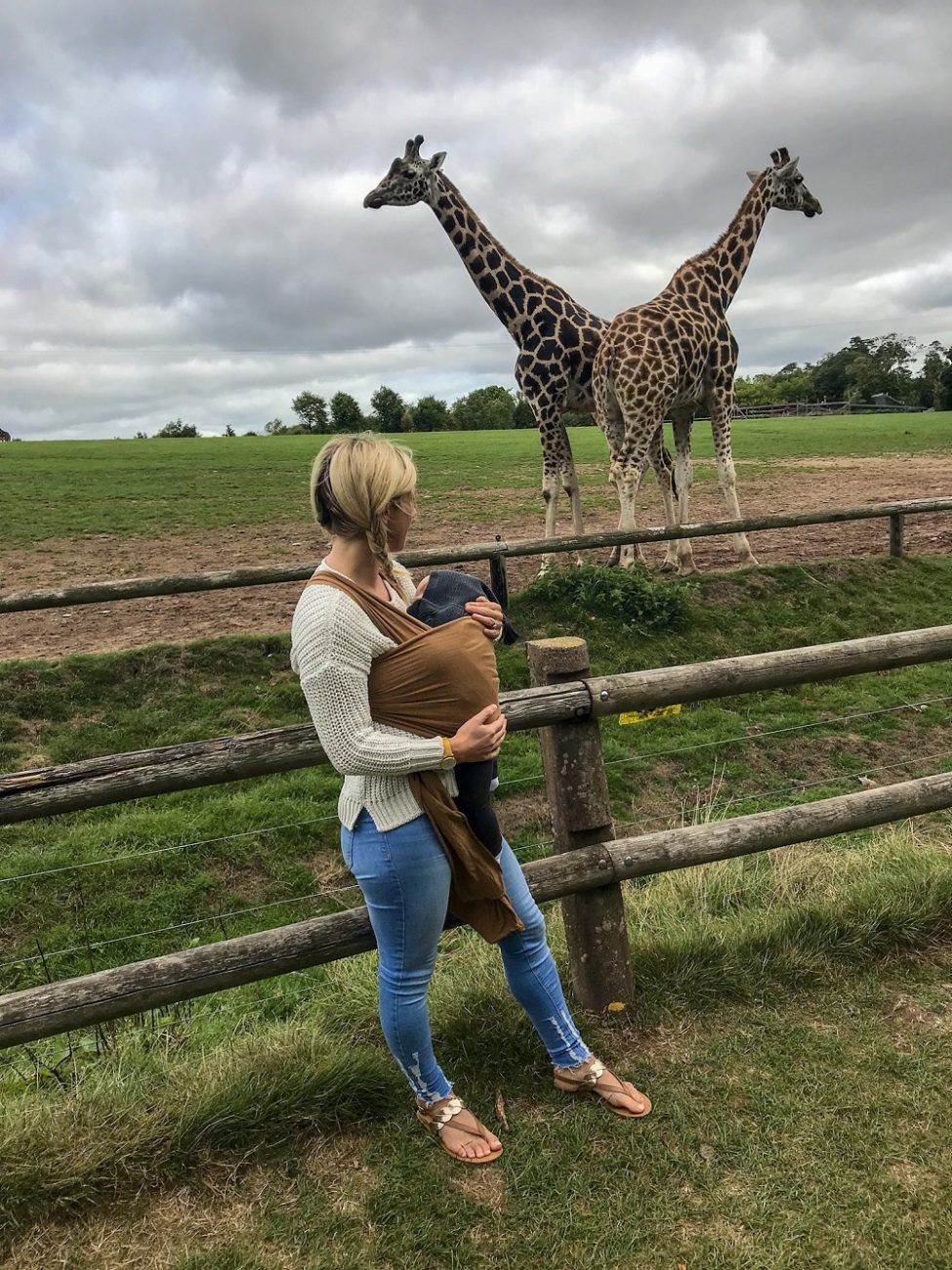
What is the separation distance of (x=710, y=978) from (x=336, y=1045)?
1.37m

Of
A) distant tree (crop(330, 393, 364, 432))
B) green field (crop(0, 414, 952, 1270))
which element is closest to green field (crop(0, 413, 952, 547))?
green field (crop(0, 414, 952, 1270))

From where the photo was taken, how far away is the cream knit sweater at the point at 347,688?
6.73ft

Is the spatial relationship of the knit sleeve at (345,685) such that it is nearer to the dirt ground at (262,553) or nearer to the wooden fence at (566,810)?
the wooden fence at (566,810)

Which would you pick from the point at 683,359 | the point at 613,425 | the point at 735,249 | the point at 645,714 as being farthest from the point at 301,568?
the point at 735,249

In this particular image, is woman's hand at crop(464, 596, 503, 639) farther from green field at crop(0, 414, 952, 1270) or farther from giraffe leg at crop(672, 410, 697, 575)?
giraffe leg at crop(672, 410, 697, 575)

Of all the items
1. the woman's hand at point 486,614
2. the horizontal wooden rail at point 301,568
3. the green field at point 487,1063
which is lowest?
the green field at point 487,1063

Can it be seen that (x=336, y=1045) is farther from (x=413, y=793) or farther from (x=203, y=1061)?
(x=413, y=793)

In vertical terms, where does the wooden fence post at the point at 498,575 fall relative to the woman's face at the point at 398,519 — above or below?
below

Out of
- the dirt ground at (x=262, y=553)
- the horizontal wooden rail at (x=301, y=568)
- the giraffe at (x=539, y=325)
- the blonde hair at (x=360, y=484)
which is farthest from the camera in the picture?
the giraffe at (x=539, y=325)

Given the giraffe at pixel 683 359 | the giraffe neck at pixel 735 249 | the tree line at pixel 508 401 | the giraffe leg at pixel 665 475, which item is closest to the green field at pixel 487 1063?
the giraffe at pixel 683 359

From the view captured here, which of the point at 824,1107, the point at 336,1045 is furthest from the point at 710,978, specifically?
the point at 336,1045

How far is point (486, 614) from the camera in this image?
7.44 ft

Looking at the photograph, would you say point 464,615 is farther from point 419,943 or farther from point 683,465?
point 683,465

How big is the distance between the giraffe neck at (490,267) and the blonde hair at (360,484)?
7360 mm
